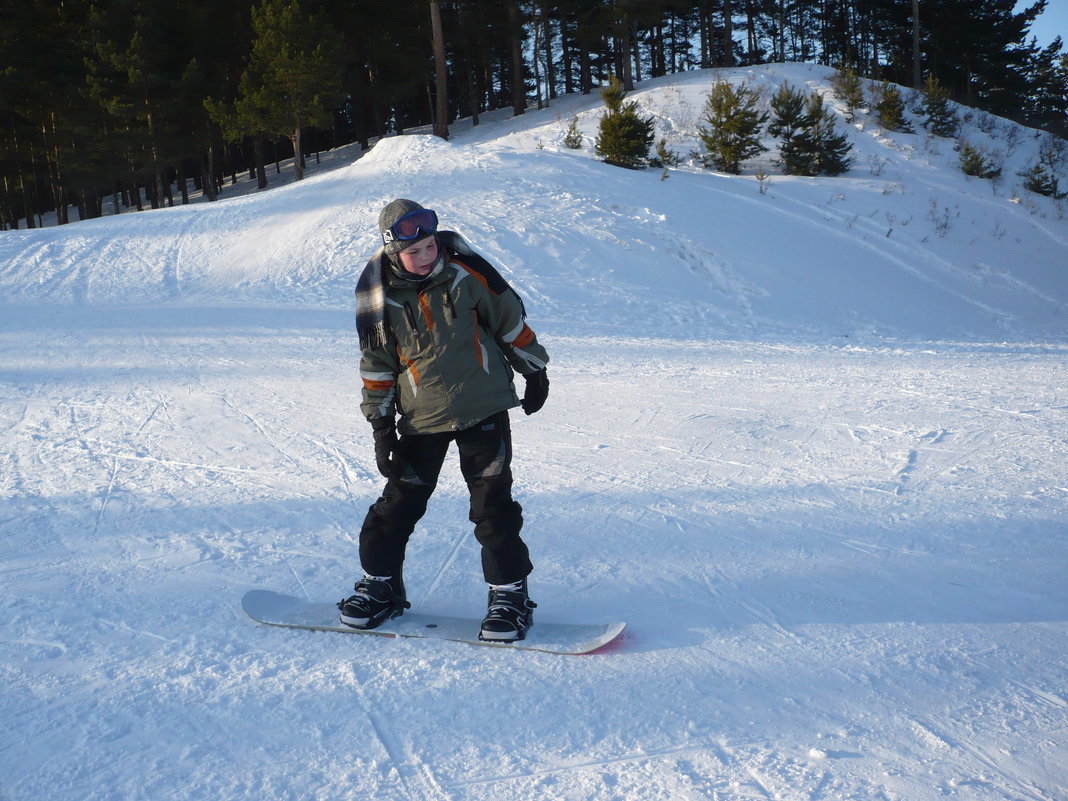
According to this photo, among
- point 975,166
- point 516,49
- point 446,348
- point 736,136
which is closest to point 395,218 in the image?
point 446,348

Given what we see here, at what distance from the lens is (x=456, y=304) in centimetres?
287

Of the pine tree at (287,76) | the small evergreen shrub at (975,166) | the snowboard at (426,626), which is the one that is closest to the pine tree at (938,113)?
the small evergreen shrub at (975,166)

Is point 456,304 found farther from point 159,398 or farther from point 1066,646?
point 159,398

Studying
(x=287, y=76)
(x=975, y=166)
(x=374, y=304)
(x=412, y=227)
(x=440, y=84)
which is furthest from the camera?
(x=287, y=76)

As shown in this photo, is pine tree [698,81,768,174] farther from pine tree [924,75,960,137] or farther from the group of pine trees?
pine tree [924,75,960,137]

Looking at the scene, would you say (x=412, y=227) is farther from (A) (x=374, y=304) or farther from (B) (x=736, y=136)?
(B) (x=736, y=136)

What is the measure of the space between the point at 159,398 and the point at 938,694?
655 centimetres

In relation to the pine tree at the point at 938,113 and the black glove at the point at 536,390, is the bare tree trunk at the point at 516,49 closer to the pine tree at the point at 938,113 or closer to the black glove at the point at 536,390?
the pine tree at the point at 938,113

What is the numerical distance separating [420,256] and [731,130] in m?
16.9

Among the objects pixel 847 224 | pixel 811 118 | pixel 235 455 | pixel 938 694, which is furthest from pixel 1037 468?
pixel 811 118

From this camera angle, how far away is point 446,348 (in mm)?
2889

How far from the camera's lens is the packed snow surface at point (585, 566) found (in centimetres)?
229

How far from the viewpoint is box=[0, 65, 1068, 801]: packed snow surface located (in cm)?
229

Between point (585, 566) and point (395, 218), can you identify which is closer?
point (395, 218)
